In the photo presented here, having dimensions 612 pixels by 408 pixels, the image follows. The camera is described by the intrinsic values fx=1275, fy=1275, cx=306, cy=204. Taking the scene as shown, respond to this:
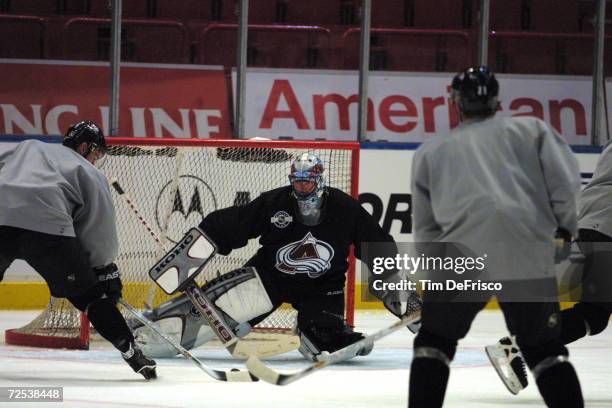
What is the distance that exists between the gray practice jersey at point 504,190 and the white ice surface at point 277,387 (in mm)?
1120

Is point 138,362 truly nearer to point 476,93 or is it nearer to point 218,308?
point 218,308

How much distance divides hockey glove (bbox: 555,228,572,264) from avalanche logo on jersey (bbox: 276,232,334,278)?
75.7 inches

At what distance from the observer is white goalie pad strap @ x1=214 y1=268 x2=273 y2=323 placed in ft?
17.1

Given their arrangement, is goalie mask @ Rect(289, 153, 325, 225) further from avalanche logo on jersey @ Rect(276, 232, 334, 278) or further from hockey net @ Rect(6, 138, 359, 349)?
hockey net @ Rect(6, 138, 359, 349)

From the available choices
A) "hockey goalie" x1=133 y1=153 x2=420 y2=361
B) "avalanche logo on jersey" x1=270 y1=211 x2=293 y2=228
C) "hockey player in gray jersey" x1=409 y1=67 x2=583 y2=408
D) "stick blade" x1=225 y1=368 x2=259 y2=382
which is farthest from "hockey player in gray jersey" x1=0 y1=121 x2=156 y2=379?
"hockey player in gray jersey" x1=409 y1=67 x2=583 y2=408

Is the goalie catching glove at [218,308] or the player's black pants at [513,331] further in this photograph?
the goalie catching glove at [218,308]

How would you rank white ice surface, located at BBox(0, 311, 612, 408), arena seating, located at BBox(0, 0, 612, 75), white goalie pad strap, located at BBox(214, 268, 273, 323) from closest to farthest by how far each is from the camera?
white ice surface, located at BBox(0, 311, 612, 408), white goalie pad strap, located at BBox(214, 268, 273, 323), arena seating, located at BBox(0, 0, 612, 75)

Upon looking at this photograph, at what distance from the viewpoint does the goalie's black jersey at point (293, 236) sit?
513cm

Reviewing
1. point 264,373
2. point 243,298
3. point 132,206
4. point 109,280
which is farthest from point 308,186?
point 264,373

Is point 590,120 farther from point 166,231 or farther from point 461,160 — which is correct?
point 461,160

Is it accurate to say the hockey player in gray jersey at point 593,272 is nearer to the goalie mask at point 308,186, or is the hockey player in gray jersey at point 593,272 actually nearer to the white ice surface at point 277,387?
the white ice surface at point 277,387

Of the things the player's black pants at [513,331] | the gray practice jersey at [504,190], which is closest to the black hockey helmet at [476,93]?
the gray practice jersey at [504,190]

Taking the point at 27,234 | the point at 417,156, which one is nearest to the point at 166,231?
the point at 27,234

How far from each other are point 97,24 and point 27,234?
320cm
